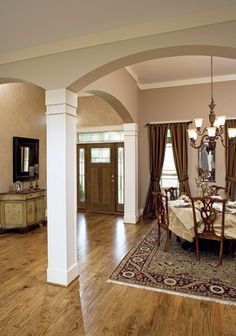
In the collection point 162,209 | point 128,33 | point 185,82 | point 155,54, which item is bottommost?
point 162,209

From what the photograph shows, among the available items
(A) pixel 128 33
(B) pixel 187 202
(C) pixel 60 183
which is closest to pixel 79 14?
(A) pixel 128 33

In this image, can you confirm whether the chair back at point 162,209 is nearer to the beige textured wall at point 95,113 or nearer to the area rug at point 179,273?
the area rug at point 179,273

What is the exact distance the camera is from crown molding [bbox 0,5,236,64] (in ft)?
7.37

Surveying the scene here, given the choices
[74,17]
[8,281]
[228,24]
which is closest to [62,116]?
[74,17]

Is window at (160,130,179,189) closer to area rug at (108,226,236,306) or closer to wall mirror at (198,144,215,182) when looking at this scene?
wall mirror at (198,144,215,182)

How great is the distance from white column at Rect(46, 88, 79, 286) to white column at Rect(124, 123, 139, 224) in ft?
9.62

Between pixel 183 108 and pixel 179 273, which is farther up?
pixel 183 108

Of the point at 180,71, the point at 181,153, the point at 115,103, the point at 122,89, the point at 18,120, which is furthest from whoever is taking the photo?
the point at 181,153

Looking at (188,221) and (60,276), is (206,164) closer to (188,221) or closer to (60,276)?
(188,221)

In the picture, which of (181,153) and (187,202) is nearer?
(187,202)

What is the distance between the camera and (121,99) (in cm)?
485

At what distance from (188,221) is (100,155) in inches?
155

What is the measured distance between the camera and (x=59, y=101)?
2877mm

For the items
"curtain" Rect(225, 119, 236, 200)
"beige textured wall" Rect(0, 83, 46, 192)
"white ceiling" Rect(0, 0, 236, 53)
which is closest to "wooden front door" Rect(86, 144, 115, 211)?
"beige textured wall" Rect(0, 83, 46, 192)
